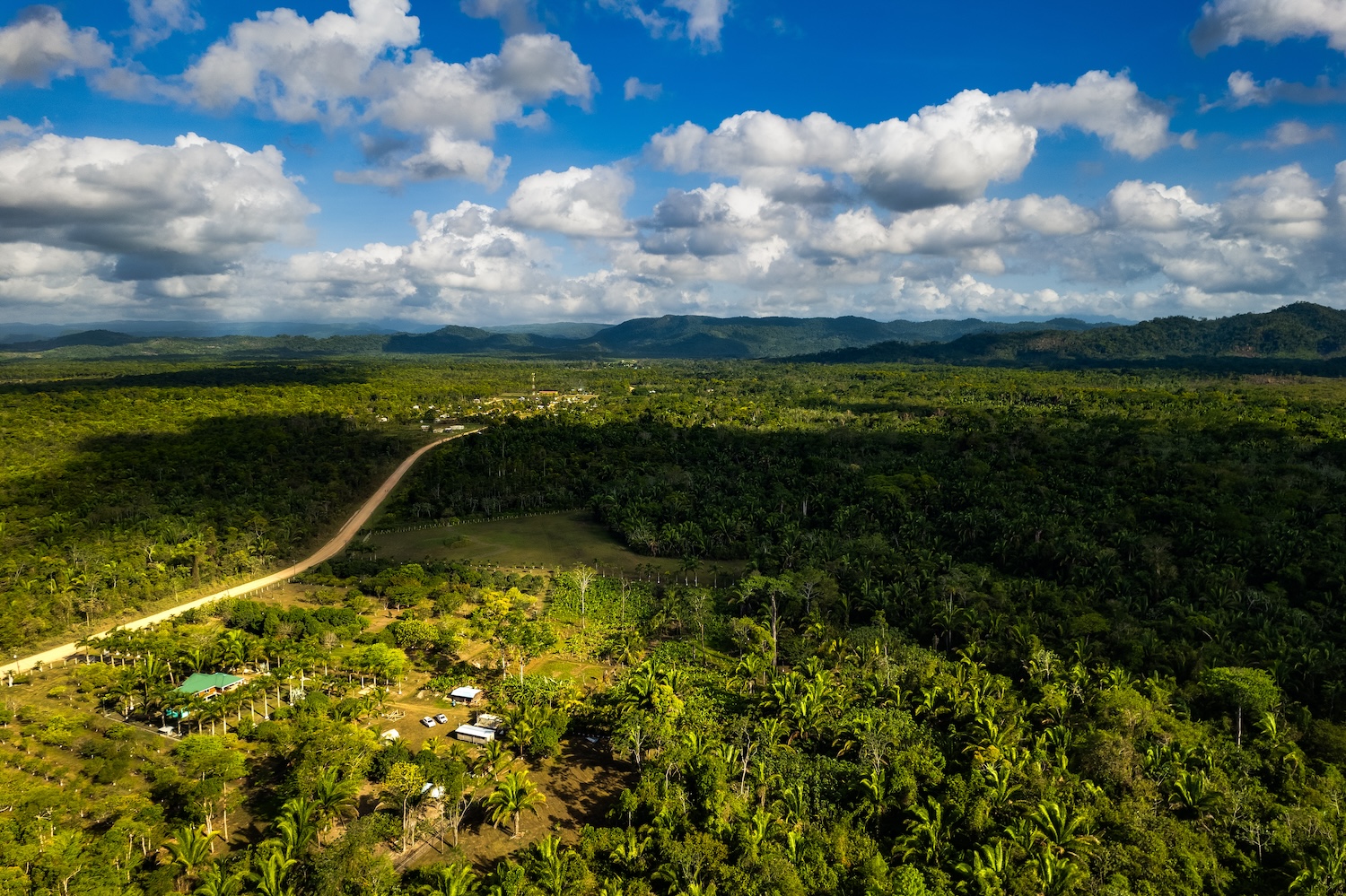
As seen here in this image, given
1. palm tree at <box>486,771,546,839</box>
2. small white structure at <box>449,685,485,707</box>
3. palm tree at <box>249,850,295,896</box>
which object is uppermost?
palm tree at <box>249,850,295,896</box>

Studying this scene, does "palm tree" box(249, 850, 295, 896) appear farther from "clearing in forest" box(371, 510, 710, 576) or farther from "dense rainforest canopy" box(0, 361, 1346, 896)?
"clearing in forest" box(371, 510, 710, 576)

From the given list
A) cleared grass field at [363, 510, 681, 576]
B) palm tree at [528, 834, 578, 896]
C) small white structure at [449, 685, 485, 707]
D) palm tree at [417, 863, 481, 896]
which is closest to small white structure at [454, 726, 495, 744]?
small white structure at [449, 685, 485, 707]

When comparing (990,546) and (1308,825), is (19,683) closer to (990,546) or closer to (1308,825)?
(1308,825)

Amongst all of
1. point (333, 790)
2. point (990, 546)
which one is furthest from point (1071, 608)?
point (333, 790)

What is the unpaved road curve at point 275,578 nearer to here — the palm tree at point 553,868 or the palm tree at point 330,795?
the palm tree at point 330,795

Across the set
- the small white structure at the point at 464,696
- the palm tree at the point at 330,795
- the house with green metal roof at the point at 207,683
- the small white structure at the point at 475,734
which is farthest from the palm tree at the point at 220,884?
the small white structure at the point at 464,696

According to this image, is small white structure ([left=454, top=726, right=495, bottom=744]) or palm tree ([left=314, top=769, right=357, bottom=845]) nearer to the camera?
palm tree ([left=314, top=769, right=357, bottom=845])
